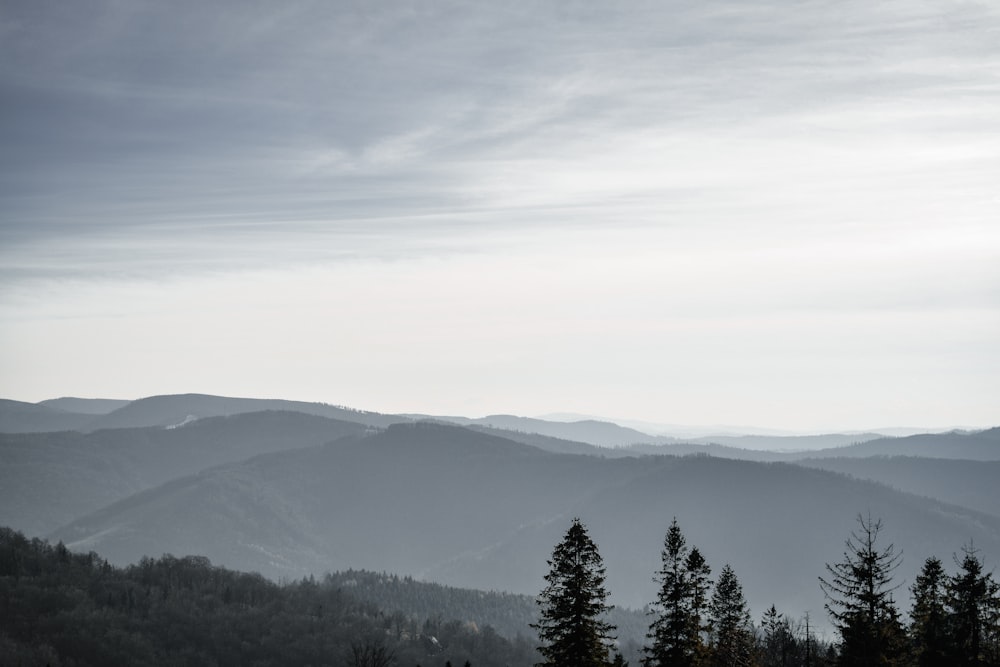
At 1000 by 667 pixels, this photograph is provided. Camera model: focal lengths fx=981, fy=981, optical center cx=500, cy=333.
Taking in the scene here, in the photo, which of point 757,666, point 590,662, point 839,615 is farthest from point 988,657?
point 590,662

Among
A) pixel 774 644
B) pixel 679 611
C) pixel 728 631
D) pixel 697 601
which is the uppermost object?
pixel 697 601

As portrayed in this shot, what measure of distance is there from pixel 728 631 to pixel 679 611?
32.7 ft

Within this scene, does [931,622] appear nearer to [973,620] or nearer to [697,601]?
[973,620]

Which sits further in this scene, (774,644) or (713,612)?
(774,644)

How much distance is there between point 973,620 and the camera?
5297 centimetres

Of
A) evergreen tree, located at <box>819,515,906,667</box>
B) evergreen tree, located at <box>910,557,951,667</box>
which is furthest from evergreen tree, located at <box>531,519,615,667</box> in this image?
evergreen tree, located at <box>910,557,951,667</box>

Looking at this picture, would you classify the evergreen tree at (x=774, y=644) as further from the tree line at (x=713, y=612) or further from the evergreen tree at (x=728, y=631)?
the tree line at (x=713, y=612)

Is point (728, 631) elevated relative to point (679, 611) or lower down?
lower down

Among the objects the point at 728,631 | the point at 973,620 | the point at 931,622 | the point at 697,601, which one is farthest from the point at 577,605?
the point at 931,622

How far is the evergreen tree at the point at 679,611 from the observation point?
1966 inches

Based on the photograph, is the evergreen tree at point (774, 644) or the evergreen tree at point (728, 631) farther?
the evergreen tree at point (774, 644)

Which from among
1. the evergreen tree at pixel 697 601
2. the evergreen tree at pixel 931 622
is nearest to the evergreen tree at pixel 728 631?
the evergreen tree at pixel 697 601

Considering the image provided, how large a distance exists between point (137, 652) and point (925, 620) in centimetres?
17029

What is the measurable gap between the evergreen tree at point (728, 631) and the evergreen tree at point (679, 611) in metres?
4.47
